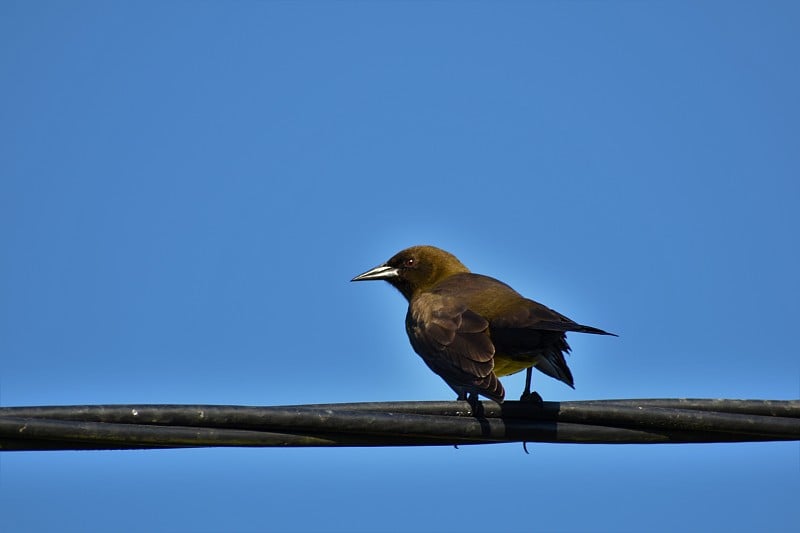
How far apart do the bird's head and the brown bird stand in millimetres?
1775

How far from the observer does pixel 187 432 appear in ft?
13.5

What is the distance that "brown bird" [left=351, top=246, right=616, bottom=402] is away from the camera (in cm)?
646

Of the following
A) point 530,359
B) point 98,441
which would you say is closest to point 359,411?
point 98,441

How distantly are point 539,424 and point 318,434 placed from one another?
1.04 m

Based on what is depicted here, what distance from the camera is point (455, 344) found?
6.83m

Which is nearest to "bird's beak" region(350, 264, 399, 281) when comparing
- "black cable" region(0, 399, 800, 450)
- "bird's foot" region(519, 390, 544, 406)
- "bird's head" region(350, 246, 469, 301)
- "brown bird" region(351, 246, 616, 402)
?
"bird's head" region(350, 246, 469, 301)

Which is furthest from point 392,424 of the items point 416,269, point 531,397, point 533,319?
point 416,269

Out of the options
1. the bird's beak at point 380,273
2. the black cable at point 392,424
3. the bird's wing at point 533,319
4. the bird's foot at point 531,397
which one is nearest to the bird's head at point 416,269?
the bird's beak at point 380,273

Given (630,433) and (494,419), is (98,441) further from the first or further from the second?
(630,433)

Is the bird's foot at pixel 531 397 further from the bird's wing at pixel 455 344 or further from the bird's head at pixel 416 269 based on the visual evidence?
the bird's head at pixel 416 269

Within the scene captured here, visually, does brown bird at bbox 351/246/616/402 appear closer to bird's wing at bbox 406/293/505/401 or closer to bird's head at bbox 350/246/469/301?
bird's wing at bbox 406/293/505/401

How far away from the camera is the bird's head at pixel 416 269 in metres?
9.77

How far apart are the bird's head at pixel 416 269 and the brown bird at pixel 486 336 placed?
1.78 meters

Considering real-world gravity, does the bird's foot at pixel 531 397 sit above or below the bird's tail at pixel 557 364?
below
